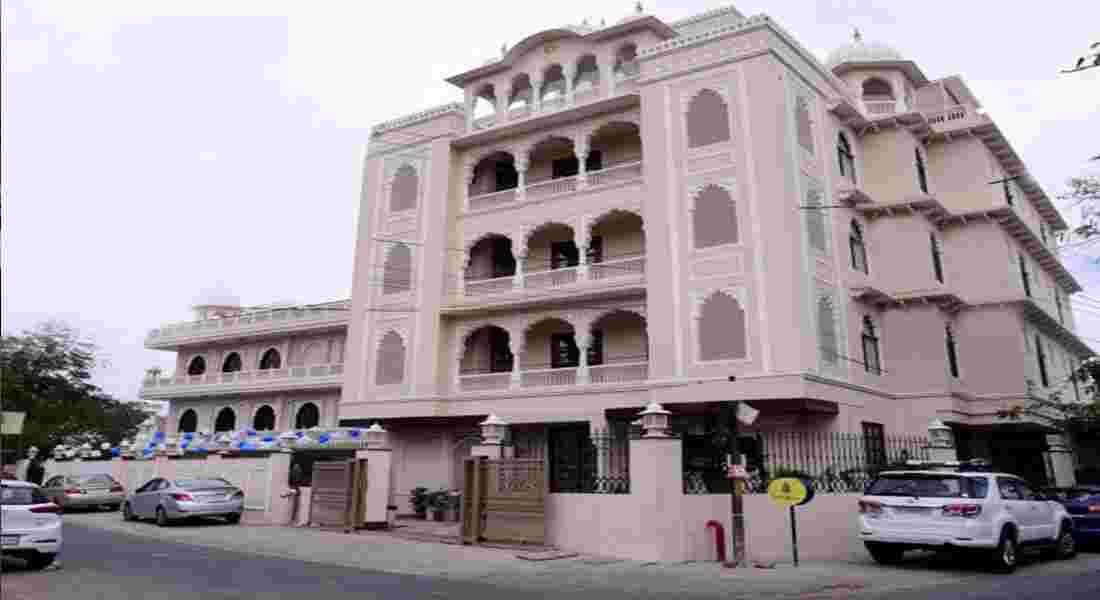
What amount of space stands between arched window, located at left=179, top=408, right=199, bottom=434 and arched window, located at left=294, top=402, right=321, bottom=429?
7878mm

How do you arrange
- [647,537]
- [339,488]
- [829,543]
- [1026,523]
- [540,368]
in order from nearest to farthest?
[1026,523]
[647,537]
[829,543]
[339,488]
[540,368]

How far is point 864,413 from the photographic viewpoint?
2159 centimetres

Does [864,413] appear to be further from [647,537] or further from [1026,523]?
[647,537]

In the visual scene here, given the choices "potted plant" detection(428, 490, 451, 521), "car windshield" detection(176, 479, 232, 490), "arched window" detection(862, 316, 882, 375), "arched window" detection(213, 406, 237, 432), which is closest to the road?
"car windshield" detection(176, 479, 232, 490)

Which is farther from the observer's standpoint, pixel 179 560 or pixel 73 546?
pixel 73 546

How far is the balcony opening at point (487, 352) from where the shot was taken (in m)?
26.1

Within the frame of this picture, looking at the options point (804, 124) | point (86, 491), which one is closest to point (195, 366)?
point (86, 491)

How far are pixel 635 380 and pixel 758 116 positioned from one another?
26.1ft

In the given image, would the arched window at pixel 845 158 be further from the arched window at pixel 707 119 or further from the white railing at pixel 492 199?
the white railing at pixel 492 199

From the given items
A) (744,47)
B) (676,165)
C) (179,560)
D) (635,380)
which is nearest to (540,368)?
(635,380)

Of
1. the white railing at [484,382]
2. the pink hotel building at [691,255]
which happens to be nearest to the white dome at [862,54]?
Answer: the pink hotel building at [691,255]

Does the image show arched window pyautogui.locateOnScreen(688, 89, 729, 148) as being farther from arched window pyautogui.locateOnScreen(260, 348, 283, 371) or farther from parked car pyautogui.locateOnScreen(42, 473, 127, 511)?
arched window pyautogui.locateOnScreen(260, 348, 283, 371)

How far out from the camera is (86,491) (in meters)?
26.2

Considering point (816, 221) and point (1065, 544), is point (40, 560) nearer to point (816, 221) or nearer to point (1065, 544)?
point (1065, 544)
